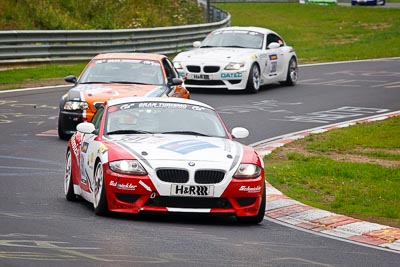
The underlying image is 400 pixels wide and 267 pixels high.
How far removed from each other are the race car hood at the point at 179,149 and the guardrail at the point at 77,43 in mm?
18634

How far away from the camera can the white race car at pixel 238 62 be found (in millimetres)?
27197

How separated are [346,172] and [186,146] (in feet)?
12.7

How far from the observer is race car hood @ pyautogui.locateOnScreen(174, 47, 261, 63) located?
89.7ft

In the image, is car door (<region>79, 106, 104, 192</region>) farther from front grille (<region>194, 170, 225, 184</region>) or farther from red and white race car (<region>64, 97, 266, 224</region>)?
front grille (<region>194, 170, 225, 184</region>)

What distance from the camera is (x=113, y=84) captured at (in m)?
19.8

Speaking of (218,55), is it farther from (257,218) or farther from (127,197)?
(127,197)

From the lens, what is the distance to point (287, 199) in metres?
13.3

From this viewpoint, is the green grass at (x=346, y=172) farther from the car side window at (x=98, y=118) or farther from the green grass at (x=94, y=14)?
the green grass at (x=94, y=14)

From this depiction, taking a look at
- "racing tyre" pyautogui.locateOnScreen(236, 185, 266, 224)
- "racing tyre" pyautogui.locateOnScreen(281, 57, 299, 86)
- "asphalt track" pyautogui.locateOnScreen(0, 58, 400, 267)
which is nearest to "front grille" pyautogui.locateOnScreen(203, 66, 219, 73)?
"racing tyre" pyautogui.locateOnScreen(281, 57, 299, 86)

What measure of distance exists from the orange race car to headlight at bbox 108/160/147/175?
24.0ft

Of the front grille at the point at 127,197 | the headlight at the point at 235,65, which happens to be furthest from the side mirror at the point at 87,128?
the headlight at the point at 235,65

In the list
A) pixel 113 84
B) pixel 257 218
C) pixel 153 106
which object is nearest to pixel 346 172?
pixel 153 106

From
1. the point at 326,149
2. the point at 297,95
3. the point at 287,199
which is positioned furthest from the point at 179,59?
the point at 287,199

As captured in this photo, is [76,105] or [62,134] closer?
[62,134]
